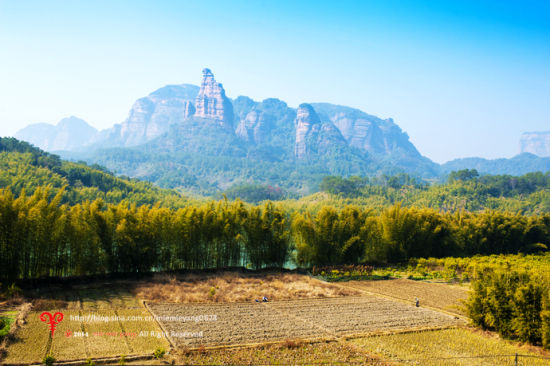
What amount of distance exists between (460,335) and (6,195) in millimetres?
19687

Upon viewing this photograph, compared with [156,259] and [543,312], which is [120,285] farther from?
[543,312]

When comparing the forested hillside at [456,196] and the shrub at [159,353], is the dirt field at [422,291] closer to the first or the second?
the shrub at [159,353]

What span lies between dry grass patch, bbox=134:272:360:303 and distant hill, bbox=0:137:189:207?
22.0 metres

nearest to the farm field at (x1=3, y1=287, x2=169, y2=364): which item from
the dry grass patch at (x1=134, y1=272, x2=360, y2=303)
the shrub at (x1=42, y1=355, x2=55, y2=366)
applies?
the shrub at (x1=42, y1=355, x2=55, y2=366)

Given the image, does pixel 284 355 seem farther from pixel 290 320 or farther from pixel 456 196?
pixel 456 196

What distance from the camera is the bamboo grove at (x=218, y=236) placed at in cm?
1730

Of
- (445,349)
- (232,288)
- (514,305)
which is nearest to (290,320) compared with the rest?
(232,288)

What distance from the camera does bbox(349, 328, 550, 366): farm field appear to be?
38.2 feet

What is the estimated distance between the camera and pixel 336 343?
12688 mm

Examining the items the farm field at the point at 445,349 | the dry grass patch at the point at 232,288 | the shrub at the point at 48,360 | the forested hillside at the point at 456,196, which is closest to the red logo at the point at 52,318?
the shrub at the point at 48,360

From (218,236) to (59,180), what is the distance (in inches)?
1374

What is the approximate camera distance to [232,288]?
18875 mm

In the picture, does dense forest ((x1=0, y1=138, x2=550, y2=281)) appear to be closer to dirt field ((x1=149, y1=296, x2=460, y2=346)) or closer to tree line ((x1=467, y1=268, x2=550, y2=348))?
dirt field ((x1=149, y1=296, x2=460, y2=346))

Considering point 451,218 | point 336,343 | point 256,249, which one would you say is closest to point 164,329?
point 336,343
